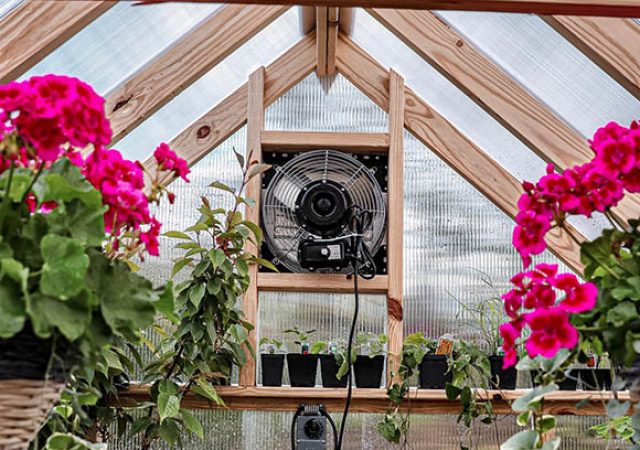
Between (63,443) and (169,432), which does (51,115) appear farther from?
A: (169,432)

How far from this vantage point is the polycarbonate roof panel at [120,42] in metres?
3.13

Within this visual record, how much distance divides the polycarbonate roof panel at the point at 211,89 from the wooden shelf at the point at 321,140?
0.30m

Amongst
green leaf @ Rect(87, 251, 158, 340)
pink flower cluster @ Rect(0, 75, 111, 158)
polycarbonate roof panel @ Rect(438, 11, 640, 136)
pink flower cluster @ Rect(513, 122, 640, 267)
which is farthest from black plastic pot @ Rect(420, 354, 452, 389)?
pink flower cluster @ Rect(0, 75, 111, 158)

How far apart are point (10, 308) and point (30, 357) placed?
86 millimetres

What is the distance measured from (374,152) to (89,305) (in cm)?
270

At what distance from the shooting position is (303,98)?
389 centimetres

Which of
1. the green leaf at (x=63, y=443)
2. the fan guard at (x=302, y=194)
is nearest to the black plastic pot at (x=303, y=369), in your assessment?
the fan guard at (x=302, y=194)

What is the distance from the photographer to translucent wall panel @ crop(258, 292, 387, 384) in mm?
3684

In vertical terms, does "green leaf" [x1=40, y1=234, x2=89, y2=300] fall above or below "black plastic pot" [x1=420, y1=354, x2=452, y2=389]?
above

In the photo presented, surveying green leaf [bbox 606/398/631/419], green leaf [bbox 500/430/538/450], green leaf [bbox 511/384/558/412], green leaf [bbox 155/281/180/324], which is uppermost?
green leaf [bbox 155/281/180/324]

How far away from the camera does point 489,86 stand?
3490 millimetres

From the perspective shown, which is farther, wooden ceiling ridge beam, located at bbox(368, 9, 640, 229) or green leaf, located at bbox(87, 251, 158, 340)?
wooden ceiling ridge beam, located at bbox(368, 9, 640, 229)

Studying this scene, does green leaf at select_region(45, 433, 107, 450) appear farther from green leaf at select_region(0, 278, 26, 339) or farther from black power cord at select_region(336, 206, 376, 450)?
black power cord at select_region(336, 206, 376, 450)

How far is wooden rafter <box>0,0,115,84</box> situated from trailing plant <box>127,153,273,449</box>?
2.64ft
